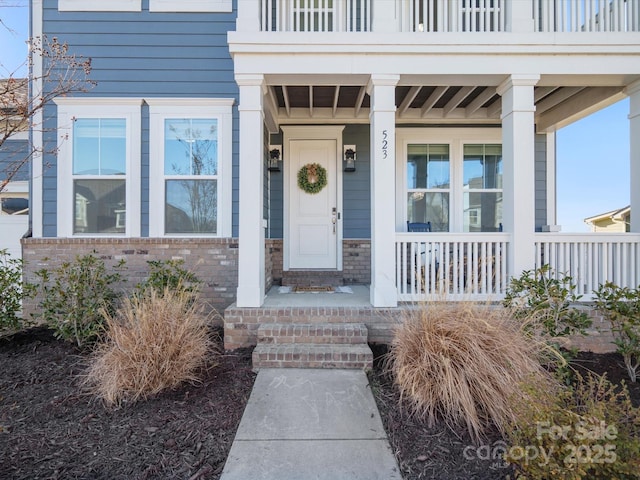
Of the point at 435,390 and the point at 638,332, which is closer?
the point at 435,390

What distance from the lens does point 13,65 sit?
2.94 metres

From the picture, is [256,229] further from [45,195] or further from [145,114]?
[45,195]

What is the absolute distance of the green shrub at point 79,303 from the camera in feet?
12.2

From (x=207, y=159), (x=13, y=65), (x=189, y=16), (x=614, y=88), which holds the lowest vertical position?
(x=207, y=159)

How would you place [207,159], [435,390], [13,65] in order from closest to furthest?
[435,390] → [13,65] → [207,159]

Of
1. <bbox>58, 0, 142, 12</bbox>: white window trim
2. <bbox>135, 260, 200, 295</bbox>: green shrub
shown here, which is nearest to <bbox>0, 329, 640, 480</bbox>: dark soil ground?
<bbox>135, 260, 200, 295</bbox>: green shrub

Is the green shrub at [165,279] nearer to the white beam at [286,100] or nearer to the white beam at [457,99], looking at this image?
the white beam at [286,100]

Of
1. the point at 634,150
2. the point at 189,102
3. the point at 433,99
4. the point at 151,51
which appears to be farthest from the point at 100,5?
the point at 634,150

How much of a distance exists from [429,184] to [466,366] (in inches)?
153

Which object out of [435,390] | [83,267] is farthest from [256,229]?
[435,390]

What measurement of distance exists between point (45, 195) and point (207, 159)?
2203 millimetres

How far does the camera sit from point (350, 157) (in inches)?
222

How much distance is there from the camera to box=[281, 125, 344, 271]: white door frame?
5.69 meters

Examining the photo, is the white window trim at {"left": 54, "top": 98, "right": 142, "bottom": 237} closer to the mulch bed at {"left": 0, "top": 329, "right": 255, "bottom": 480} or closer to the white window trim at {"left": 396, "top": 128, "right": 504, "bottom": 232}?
the mulch bed at {"left": 0, "top": 329, "right": 255, "bottom": 480}
